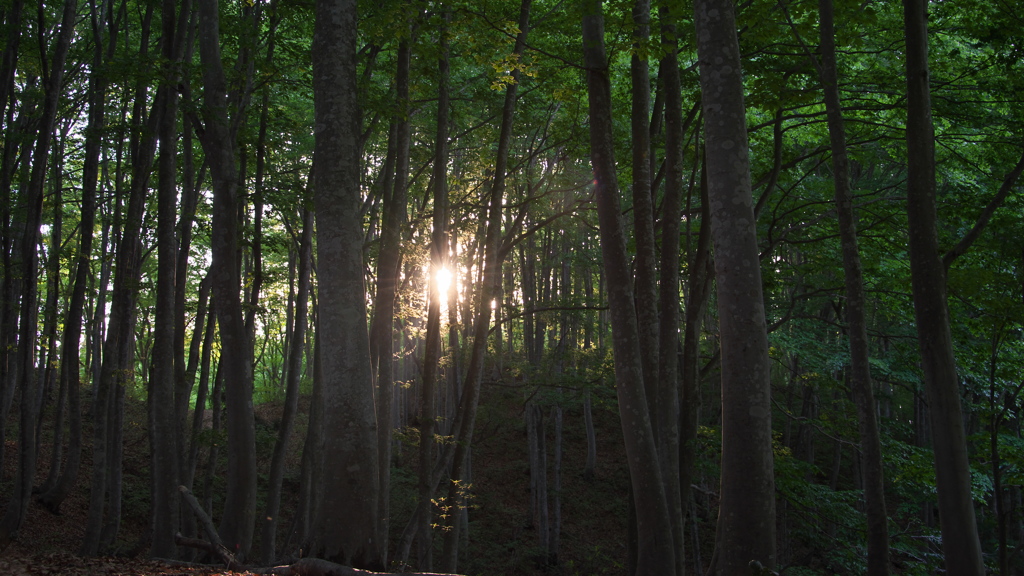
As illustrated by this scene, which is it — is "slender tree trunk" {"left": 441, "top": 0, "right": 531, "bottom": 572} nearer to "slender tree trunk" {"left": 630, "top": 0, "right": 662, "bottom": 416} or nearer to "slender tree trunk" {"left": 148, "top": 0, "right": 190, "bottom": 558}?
"slender tree trunk" {"left": 630, "top": 0, "right": 662, "bottom": 416}

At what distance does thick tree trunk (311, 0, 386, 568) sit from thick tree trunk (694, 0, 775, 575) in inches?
111

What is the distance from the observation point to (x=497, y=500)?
20.0 meters

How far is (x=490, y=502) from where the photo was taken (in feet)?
64.9

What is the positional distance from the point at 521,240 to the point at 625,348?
576 cm

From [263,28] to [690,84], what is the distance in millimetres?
9631

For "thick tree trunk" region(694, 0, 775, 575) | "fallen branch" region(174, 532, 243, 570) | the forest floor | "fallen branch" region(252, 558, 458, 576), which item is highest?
"thick tree trunk" region(694, 0, 775, 575)

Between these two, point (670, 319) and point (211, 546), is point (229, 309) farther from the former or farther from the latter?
point (670, 319)

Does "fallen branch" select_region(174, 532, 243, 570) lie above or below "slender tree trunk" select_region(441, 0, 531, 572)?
below

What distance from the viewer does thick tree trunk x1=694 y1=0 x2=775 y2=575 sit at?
3.84m

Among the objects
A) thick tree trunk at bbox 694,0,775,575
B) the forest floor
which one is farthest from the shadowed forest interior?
the forest floor

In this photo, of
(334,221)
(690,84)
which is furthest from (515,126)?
(334,221)

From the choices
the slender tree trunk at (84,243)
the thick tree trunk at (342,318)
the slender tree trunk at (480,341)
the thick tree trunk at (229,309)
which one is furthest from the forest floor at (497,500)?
the thick tree trunk at (342,318)

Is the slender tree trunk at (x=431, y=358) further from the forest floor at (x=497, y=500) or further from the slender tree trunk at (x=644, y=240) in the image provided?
the slender tree trunk at (x=644, y=240)

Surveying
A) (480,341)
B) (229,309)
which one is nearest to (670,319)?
(480,341)
